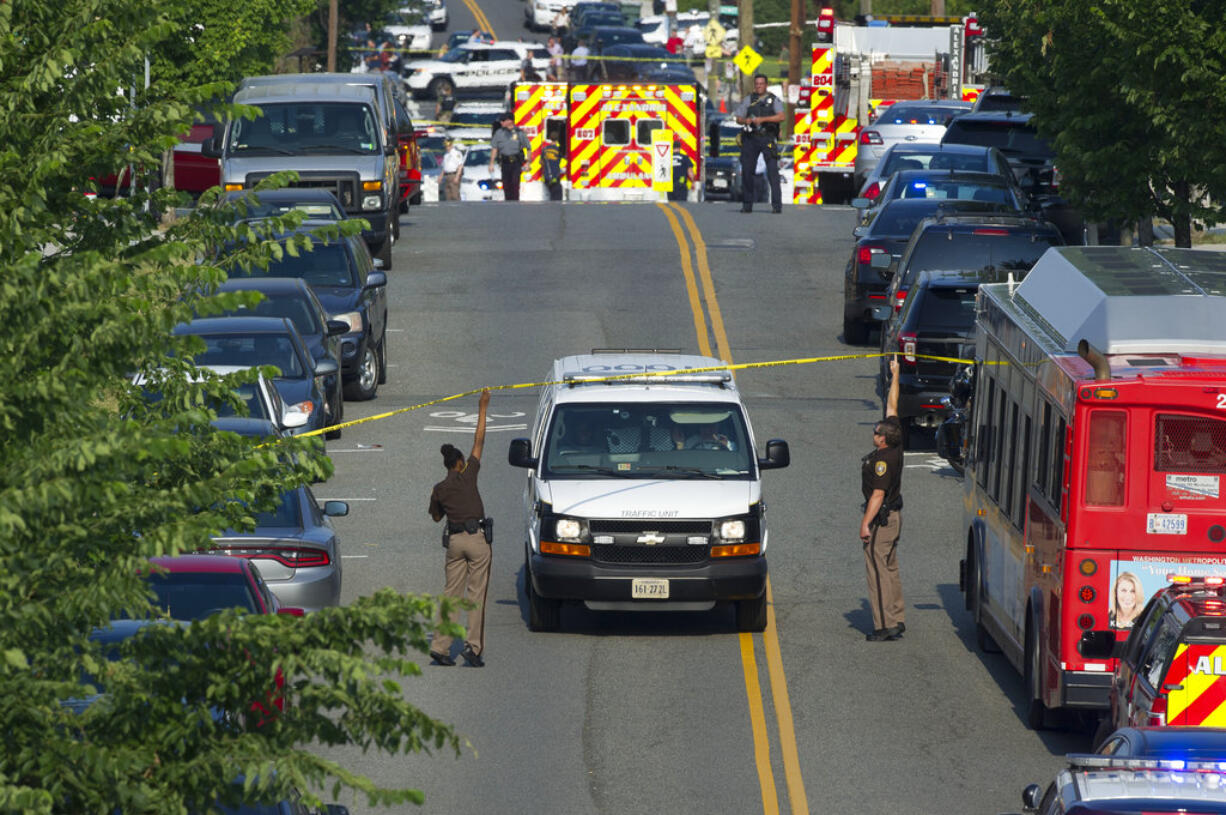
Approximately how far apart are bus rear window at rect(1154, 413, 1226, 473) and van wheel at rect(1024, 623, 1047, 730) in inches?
64.2

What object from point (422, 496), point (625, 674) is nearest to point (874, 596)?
point (625, 674)

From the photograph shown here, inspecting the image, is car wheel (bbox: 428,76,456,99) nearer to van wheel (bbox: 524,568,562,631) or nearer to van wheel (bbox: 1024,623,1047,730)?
van wheel (bbox: 524,568,562,631)

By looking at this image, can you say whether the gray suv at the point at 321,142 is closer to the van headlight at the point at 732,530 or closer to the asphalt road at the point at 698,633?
the asphalt road at the point at 698,633

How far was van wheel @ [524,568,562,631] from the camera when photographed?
16.2m

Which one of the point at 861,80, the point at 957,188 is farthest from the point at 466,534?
the point at 861,80

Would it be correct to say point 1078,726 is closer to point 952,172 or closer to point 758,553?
point 758,553

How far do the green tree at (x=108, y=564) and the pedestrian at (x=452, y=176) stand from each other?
4181cm

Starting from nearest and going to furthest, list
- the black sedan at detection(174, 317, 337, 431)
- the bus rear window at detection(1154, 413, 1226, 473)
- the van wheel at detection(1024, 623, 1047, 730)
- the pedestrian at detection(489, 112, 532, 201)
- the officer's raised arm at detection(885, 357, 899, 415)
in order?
the bus rear window at detection(1154, 413, 1226, 473) < the van wheel at detection(1024, 623, 1047, 730) < the black sedan at detection(174, 317, 337, 431) < the officer's raised arm at detection(885, 357, 899, 415) < the pedestrian at detection(489, 112, 532, 201)

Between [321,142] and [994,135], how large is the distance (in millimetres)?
11663

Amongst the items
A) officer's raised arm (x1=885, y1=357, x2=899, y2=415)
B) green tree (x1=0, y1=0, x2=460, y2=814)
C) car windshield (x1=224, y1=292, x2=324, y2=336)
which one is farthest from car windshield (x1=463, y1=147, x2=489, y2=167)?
green tree (x1=0, y1=0, x2=460, y2=814)

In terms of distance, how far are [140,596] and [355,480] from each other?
15.5 meters

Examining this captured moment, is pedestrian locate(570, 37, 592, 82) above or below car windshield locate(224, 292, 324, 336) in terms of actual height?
below

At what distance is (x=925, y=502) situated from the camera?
21.3m

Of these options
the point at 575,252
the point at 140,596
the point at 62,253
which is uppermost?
the point at 62,253
